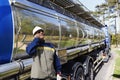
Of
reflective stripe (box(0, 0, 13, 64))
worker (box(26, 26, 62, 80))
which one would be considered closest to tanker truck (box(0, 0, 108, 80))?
reflective stripe (box(0, 0, 13, 64))

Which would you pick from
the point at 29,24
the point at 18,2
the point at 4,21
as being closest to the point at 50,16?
the point at 29,24

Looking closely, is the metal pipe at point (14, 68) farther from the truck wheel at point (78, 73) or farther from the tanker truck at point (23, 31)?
the truck wheel at point (78, 73)

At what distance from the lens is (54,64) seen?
4.91m

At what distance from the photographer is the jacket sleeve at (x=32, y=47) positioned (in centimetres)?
451

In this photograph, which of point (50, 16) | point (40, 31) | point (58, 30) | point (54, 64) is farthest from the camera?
point (58, 30)

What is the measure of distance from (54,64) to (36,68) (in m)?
0.45

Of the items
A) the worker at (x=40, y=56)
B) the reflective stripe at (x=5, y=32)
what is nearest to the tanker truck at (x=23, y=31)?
the reflective stripe at (x=5, y=32)

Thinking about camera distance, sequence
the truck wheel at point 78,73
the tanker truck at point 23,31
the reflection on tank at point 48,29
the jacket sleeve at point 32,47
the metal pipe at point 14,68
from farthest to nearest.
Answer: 1. the truck wheel at point 78,73
2. the jacket sleeve at point 32,47
3. the reflection on tank at point 48,29
4. the tanker truck at point 23,31
5. the metal pipe at point 14,68

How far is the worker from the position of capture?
4512mm

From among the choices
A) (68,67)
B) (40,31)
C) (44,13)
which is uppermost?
(44,13)

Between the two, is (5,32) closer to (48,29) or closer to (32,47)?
(32,47)

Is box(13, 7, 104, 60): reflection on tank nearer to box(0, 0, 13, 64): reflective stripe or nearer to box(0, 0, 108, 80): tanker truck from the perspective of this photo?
box(0, 0, 108, 80): tanker truck

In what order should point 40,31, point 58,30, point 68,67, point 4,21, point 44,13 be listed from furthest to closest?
point 68,67
point 58,30
point 44,13
point 40,31
point 4,21

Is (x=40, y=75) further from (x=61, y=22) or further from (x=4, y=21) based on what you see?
(x=61, y=22)
